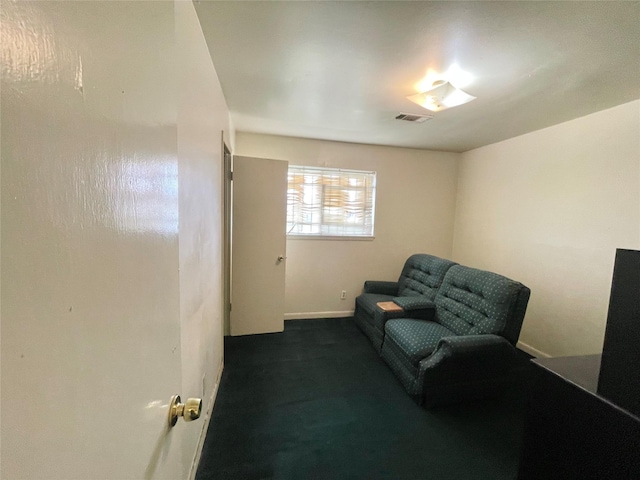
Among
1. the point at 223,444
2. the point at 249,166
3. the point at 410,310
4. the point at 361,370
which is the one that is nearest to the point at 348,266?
the point at 410,310

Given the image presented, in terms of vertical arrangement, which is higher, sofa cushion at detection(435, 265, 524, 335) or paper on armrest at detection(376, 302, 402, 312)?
sofa cushion at detection(435, 265, 524, 335)

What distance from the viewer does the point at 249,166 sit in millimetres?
2832

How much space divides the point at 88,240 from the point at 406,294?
325 cm

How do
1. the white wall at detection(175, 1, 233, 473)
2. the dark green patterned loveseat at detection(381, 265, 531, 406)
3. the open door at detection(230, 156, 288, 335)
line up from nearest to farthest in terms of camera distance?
the white wall at detection(175, 1, 233, 473), the dark green patterned loveseat at detection(381, 265, 531, 406), the open door at detection(230, 156, 288, 335)

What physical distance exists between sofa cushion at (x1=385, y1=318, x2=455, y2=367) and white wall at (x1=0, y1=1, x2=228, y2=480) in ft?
6.05

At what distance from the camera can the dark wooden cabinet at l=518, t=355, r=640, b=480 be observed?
0.85 metres

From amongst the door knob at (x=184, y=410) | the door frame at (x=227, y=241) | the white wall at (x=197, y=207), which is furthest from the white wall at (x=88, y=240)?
the door frame at (x=227, y=241)

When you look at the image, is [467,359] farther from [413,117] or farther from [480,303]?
[413,117]

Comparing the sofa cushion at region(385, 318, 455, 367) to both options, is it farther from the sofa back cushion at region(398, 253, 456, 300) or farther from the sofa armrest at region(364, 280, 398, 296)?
the sofa armrest at region(364, 280, 398, 296)

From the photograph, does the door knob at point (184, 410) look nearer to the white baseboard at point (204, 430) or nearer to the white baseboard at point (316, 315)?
the white baseboard at point (204, 430)

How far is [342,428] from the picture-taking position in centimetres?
176

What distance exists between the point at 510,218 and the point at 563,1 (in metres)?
2.37

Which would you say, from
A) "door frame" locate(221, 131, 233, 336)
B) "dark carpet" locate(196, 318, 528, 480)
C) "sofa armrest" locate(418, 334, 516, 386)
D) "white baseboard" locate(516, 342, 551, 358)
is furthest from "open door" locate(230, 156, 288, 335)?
"white baseboard" locate(516, 342, 551, 358)

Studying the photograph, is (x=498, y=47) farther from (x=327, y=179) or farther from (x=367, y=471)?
(x=367, y=471)
